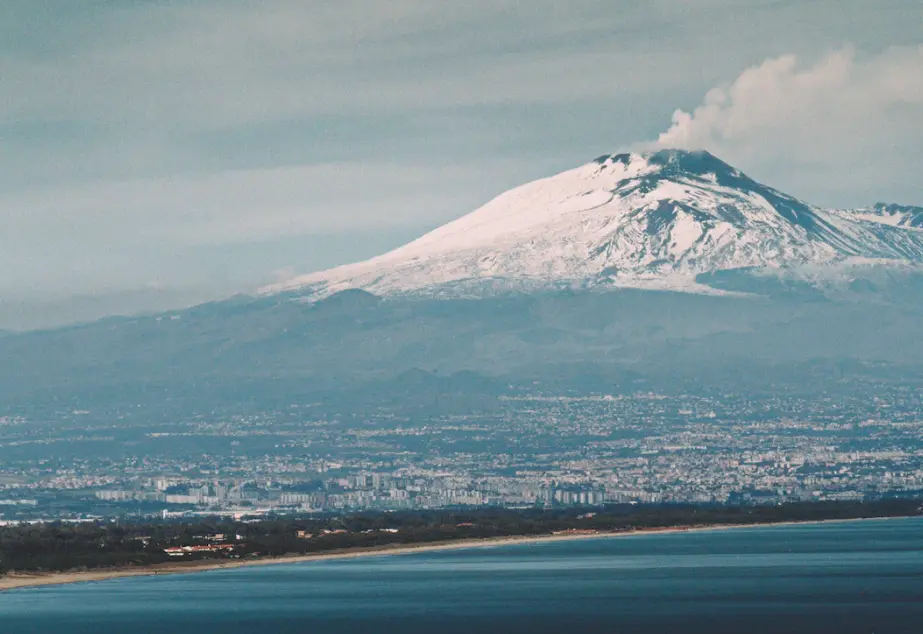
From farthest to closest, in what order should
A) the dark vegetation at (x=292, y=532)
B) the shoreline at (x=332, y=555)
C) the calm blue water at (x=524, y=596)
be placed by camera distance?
the dark vegetation at (x=292, y=532), the shoreline at (x=332, y=555), the calm blue water at (x=524, y=596)

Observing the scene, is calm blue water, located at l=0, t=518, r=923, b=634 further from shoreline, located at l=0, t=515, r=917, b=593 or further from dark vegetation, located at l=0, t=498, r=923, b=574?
dark vegetation, located at l=0, t=498, r=923, b=574

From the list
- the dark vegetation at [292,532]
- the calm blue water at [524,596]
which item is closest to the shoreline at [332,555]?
the dark vegetation at [292,532]

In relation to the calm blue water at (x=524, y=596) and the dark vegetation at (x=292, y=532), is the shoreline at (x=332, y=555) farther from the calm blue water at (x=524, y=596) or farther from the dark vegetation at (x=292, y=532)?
the calm blue water at (x=524, y=596)

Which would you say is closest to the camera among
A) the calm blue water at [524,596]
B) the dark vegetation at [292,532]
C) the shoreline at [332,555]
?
the calm blue water at [524,596]

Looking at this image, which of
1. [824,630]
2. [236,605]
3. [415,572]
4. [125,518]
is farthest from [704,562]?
[125,518]

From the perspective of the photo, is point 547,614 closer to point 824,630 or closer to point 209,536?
point 824,630

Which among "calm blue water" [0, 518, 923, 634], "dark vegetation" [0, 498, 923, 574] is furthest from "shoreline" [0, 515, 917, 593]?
"calm blue water" [0, 518, 923, 634]

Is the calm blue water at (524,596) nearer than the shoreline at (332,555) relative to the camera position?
Yes
